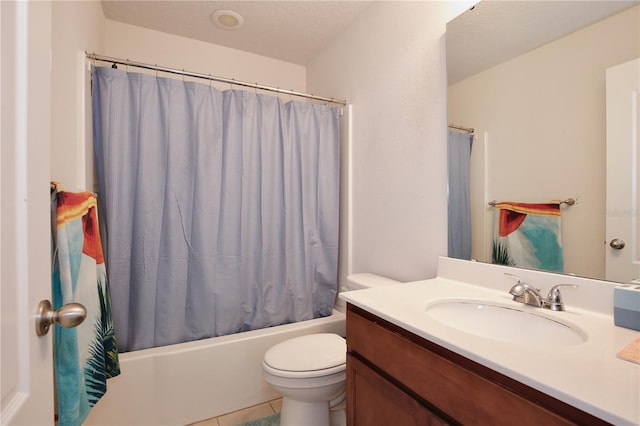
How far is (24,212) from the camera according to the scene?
1.64 ft

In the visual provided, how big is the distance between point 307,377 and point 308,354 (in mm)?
139

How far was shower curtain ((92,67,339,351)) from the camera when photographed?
60.4 inches

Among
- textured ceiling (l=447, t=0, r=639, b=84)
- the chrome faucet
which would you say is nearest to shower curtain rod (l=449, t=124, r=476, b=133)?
textured ceiling (l=447, t=0, r=639, b=84)

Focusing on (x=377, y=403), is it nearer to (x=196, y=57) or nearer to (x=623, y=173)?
(x=623, y=173)

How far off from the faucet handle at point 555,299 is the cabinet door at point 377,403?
0.51 m

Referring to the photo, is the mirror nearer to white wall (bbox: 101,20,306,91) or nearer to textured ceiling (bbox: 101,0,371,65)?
textured ceiling (bbox: 101,0,371,65)

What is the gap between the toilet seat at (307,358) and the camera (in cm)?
127

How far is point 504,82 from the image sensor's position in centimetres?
116

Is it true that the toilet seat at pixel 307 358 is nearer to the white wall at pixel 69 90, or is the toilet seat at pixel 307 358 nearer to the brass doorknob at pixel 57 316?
the brass doorknob at pixel 57 316

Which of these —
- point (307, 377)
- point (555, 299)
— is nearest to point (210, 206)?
point (307, 377)

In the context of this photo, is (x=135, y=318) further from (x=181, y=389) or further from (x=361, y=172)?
(x=361, y=172)

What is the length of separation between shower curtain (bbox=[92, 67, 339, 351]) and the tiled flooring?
17.0 inches

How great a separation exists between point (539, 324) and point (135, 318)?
1791 mm

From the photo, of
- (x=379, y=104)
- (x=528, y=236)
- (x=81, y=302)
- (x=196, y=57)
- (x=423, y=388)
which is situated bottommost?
(x=423, y=388)
